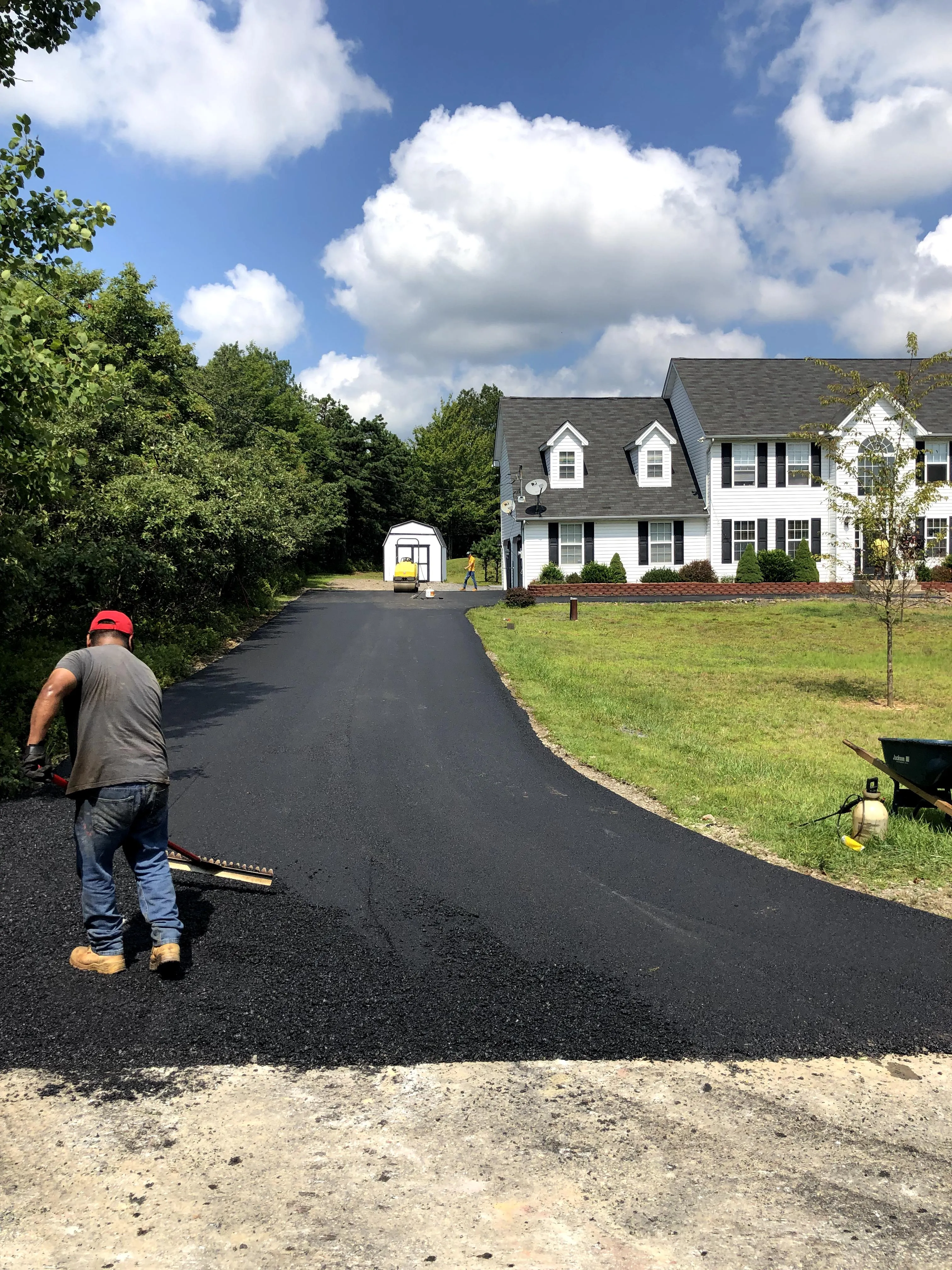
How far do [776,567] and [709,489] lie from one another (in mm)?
4414

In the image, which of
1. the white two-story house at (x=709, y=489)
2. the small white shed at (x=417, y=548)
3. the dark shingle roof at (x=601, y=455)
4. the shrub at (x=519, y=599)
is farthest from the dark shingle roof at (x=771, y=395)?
the small white shed at (x=417, y=548)

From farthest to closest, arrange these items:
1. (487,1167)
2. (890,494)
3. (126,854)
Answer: (890,494) < (126,854) < (487,1167)

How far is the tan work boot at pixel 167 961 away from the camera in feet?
16.4

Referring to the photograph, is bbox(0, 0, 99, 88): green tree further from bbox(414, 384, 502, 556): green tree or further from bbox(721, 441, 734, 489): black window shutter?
bbox(414, 384, 502, 556): green tree

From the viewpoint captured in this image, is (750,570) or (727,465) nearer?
(750,570)

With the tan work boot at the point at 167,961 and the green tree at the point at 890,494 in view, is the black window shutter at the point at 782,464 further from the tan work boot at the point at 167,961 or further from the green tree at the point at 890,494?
the tan work boot at the point at 167,961

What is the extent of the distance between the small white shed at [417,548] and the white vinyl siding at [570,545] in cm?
1041

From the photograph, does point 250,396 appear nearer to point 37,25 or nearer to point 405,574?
point 405,574

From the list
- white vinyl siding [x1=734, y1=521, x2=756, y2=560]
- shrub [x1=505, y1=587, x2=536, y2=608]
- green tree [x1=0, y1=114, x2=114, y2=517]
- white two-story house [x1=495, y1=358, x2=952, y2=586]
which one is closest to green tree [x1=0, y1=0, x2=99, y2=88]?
green tree [x1=0, y1=114, x2=114, y2=517]

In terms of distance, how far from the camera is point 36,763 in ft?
16.3

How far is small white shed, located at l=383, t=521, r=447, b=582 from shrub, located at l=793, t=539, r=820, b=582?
59.8ft

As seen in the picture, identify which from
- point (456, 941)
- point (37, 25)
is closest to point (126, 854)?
point (456, 941)

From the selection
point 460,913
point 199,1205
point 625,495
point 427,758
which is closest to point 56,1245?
point 199,1205

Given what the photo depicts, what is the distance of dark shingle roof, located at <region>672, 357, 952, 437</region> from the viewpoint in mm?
38156
